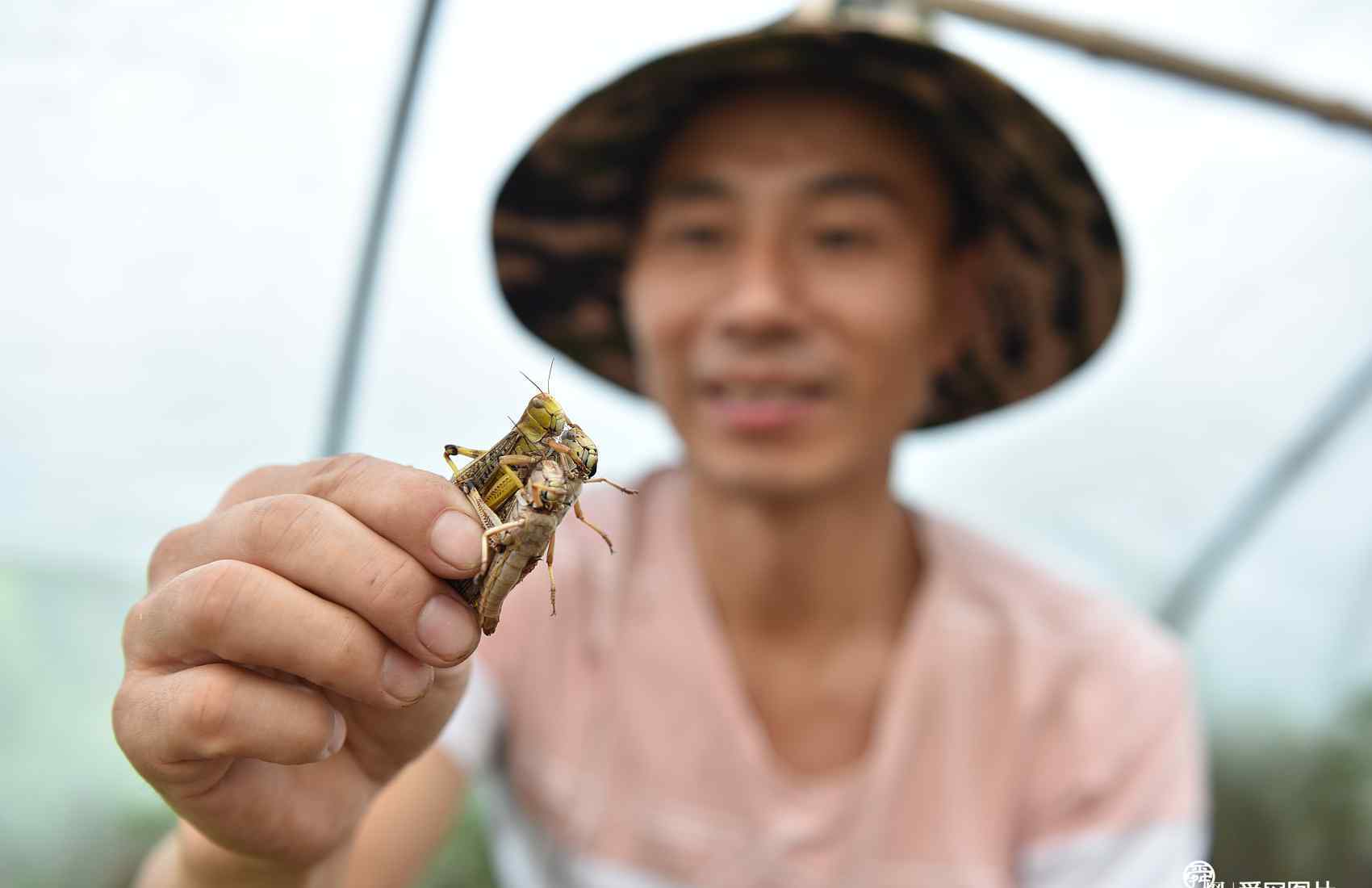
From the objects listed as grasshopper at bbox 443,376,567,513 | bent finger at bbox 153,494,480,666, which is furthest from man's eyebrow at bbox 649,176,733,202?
bent finger at bbox 153,494,480,666

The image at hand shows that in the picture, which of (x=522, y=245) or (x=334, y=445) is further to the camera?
(x=334, y=445)

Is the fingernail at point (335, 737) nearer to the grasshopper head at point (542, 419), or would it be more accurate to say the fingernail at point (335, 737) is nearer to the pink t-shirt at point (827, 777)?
the grasshopper head at point (542, 419)

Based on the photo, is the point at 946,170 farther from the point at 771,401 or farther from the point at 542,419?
the point at 542,419

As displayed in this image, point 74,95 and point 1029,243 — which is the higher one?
point 74,95

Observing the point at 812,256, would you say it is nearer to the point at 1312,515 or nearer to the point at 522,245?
the point at 522,245

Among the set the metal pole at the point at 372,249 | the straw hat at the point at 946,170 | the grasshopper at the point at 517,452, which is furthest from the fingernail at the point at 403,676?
the metal pole at the point at 372,249

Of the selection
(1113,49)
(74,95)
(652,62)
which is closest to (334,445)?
(74,95)
